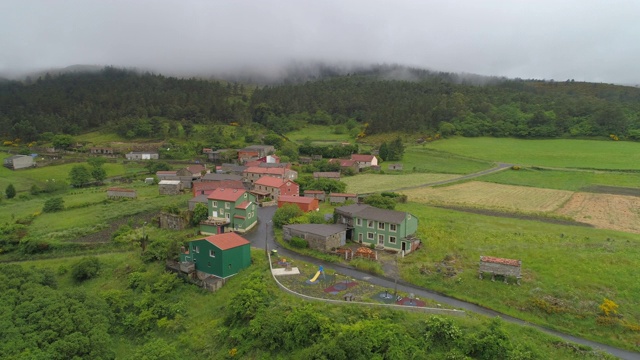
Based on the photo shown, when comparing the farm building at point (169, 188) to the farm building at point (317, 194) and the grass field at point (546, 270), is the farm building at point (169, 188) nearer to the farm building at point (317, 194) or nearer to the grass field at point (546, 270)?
the farm building at point (317, 194)

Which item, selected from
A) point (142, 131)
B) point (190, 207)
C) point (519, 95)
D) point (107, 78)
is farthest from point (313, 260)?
point (107, 78)

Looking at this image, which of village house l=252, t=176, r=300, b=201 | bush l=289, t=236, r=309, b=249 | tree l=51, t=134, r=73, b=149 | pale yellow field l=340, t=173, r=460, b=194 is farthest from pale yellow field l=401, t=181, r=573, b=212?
tree l=51, t=134, r=73, b=149

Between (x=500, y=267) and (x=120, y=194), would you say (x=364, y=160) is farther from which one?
(x=500, y=267)

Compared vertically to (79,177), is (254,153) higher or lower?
higher

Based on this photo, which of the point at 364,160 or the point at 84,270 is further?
the point at 364,160

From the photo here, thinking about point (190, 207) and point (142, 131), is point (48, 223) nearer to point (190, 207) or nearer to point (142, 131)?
point (190, 207)

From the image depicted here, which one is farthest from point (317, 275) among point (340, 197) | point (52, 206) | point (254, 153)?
point (254, 153)

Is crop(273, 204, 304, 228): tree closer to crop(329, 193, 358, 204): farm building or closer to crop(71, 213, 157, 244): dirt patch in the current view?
crop(329, 193, 358, 204): farm building

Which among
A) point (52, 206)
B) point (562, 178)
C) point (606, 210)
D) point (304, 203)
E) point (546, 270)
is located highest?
point (562, 178)
